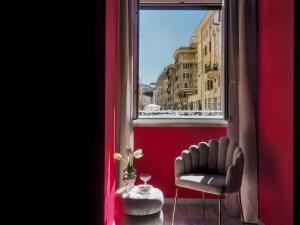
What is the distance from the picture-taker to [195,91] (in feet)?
13.5

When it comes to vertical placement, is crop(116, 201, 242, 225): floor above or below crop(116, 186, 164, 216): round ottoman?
below

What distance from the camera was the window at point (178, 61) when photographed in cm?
402

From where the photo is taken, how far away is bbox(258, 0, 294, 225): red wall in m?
2.60

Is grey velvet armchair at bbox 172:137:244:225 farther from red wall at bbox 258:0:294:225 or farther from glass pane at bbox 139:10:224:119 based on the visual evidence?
glass pane at bbox 139:10:224:119

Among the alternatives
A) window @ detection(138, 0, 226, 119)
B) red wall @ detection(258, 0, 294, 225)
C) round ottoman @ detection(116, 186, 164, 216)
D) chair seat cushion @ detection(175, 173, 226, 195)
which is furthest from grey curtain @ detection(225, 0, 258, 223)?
round ottoman @ detection(116, 186, 164, 216)

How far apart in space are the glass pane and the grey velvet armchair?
0.79 m

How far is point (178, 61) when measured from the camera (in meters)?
4.10

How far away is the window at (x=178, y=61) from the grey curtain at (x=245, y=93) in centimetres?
53

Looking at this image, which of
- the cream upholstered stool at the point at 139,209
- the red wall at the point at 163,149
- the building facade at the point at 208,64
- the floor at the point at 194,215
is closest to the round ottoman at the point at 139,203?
the cream upholstered stool at the point at 139,209
